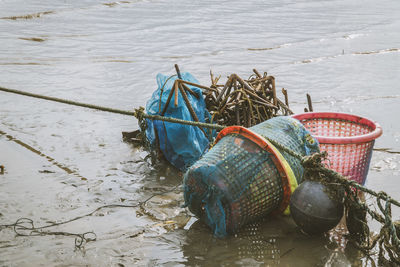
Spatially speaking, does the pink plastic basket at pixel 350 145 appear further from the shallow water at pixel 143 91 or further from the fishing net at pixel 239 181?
the shallow water at pixel 143 91

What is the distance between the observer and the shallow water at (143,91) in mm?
3658

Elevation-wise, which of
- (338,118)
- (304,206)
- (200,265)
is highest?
(338,118)

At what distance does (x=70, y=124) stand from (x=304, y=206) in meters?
3.78

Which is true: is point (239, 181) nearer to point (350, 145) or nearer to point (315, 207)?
point (315, 207)

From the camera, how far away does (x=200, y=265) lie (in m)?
3.42

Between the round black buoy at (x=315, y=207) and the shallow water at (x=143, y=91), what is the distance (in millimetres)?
197

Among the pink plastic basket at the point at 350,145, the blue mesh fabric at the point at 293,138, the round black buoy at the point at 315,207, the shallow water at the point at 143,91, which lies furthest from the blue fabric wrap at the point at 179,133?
the round black buoy at the point at 315,207

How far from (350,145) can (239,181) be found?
43.1 inches

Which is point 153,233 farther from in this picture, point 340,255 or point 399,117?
point 399,117

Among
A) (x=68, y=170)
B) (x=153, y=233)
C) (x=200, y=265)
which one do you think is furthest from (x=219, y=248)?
(x=68, y=170)

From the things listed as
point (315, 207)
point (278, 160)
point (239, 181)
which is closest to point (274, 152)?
point (278, 160)

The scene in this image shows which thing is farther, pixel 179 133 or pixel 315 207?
pixel 179 133

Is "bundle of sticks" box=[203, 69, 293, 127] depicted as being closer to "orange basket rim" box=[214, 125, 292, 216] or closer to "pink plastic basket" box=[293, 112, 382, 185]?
"pink plastic basket" box=[293, 112, 382, 185]

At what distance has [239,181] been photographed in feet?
12.0
